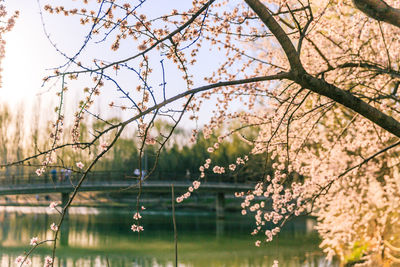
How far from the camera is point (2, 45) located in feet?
17.2

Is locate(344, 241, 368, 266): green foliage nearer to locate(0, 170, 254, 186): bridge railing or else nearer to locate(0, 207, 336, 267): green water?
locate(0, 207, 336, 267): green water

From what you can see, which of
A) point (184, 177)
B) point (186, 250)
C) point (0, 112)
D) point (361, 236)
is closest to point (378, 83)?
point (361, 236)

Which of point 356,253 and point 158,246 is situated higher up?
point 356,253

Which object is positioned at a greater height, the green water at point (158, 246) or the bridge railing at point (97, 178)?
the bridge railing at point (97, 178)

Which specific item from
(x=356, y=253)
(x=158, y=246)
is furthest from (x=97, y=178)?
(x=356, y=253)

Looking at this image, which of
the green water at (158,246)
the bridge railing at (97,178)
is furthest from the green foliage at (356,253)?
the bridge railing at (97,178)

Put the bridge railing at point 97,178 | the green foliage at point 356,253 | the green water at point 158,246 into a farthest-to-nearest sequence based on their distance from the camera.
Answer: the bridge railing at point 97,178 < the green water at point 158,246 < the green foliage at point 356,253

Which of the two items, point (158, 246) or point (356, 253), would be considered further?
point (158, 246)

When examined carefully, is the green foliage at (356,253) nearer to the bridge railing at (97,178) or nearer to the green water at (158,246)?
the green water at (158,246)

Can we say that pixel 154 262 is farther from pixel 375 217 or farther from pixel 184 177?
pixel 184 177

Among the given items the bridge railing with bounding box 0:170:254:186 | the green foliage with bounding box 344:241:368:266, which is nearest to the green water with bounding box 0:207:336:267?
the green foliage with bounding box 344:241:368:266

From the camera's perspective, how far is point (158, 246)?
62.0 ft

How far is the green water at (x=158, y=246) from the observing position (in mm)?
15086

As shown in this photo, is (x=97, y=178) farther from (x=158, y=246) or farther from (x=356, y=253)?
(x=356, y=253)
